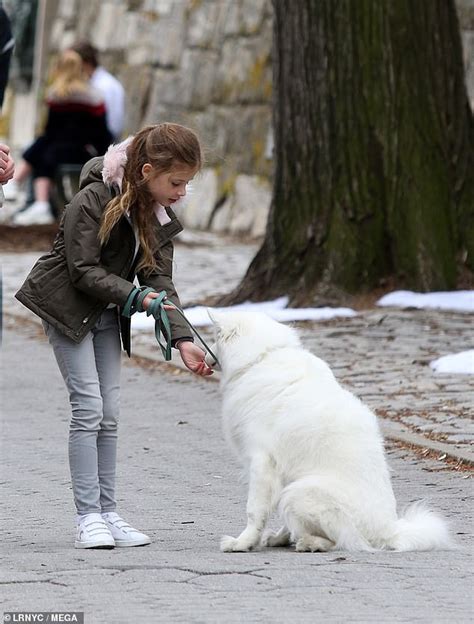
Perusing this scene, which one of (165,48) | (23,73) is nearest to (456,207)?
(165,48)

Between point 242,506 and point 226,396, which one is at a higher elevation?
point 226,396

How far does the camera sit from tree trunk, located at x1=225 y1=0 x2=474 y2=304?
11891 millimetres

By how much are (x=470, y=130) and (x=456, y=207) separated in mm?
731

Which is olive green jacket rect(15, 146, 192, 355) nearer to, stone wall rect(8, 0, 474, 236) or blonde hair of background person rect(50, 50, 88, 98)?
blonde hair of background person rect(50, 50, 88, 98)

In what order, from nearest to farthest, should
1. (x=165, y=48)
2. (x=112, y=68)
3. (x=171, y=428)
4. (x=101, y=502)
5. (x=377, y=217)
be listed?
(x=101, y=502) < (x=171, y=428) < (x=377, y=217) < (x=165, y=48) < (x=112, y=68)

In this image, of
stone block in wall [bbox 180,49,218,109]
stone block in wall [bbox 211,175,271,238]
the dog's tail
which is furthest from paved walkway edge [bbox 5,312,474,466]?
stone block in wall [bbox 180,49,218,109]

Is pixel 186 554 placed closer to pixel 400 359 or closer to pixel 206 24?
pixel 400 359

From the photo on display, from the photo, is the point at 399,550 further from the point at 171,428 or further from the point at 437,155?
the point at 437,155

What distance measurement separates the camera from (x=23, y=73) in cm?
2627

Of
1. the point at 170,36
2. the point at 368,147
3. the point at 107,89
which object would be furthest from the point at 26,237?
the point at 368,147

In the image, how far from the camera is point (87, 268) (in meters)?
5.48

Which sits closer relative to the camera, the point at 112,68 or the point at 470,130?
the point at 470,130

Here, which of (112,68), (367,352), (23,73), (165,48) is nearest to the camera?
(367,352)

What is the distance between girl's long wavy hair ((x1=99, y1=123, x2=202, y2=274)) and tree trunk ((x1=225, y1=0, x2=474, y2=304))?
642 centimetres
